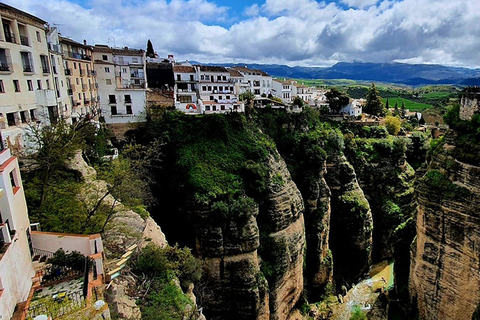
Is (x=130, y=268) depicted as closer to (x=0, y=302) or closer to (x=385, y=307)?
(x=0, y=302)

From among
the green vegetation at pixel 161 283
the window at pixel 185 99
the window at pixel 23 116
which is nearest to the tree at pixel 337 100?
the window at pixel 185 99

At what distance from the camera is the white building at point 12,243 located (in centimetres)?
987

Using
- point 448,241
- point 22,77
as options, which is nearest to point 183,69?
point 22,77

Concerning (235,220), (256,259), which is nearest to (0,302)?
(235,220)

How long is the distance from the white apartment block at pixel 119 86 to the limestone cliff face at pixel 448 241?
102 feet

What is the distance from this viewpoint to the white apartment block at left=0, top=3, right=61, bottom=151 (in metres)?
21.4

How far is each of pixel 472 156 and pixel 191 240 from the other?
2292cm

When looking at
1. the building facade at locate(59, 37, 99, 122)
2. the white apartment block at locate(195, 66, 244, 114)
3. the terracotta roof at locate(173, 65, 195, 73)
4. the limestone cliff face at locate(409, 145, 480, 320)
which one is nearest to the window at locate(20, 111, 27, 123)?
the building facade at locate(59, 37, 99, 122)

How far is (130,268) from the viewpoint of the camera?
1705 cm

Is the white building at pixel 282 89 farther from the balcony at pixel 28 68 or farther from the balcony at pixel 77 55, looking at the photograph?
the balcony at pixel 28 68

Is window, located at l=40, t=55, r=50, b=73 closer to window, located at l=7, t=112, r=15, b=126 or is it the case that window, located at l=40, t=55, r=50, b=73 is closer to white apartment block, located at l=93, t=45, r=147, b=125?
window, located at l=7, t=112, r=15, b=126

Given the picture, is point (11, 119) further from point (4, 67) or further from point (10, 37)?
point (10, 37)

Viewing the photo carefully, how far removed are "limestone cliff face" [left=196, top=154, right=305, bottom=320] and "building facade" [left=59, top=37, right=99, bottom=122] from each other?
17.7m

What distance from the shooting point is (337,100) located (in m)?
59.6
